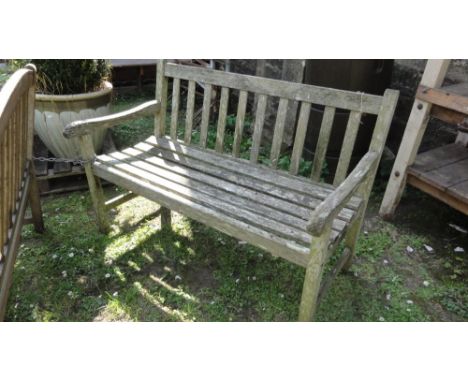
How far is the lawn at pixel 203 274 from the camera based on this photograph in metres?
2.34

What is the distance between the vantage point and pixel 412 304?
2.43 metres

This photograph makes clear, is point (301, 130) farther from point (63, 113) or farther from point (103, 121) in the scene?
point (63, 113)

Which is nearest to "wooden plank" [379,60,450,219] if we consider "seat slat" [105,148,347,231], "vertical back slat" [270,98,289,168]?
"vertical back slat" [270,98,289,168]

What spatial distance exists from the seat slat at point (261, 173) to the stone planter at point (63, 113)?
2.72 feet

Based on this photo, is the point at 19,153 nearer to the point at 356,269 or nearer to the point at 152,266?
the point at 152,266

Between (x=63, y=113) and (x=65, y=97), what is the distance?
0.48ft

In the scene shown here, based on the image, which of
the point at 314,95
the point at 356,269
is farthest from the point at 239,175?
the point at 356,269

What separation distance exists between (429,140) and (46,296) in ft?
11.8

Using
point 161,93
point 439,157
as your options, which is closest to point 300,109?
point 161,93

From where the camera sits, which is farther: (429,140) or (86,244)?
(429,140)

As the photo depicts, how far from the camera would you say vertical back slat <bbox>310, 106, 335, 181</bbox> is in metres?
2.22

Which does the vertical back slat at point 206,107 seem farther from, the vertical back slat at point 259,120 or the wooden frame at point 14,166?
the wooden frame at point 14,166

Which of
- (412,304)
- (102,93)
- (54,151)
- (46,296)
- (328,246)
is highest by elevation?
(102,93)

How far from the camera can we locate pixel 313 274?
1769 millimetres
